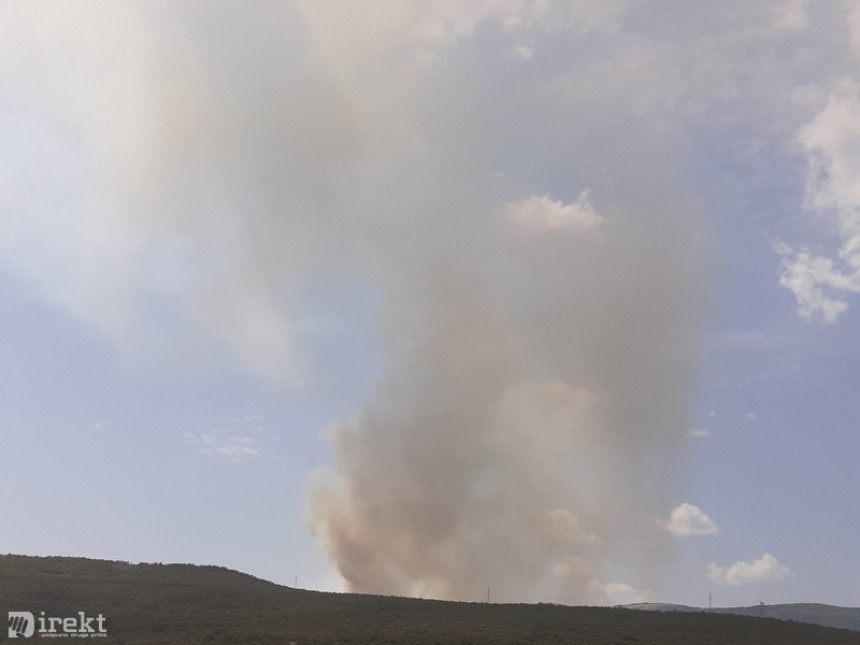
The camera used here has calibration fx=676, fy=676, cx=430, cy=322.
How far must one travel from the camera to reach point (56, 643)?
55.3m

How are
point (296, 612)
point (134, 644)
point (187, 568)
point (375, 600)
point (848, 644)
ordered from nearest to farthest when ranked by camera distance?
point (134, 644) < point (848, 644) < point (296, 612) < point (375, 600) < point (187, 568)

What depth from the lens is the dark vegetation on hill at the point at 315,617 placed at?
58812mm

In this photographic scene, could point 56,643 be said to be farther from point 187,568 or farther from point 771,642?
point 771,642

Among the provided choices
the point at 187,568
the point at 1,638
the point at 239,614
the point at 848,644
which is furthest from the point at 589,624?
the point at 187,568

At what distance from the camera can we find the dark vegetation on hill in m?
58.8

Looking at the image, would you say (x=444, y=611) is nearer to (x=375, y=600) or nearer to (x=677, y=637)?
(x=375, y=600)

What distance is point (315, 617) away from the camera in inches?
2731

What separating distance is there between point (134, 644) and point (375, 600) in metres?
33.4

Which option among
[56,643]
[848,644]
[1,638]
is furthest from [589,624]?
[1,638]

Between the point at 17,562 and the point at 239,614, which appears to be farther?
the point at 17,562

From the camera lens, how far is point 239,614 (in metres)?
70.8

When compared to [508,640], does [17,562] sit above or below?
above

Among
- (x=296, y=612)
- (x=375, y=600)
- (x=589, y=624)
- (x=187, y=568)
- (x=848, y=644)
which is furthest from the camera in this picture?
(x=187, y=568)

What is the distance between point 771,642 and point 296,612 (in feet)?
155
